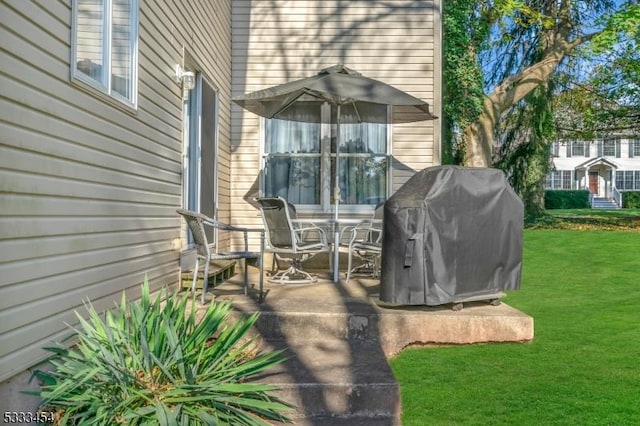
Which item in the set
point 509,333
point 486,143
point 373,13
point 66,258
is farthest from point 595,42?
point 66,258

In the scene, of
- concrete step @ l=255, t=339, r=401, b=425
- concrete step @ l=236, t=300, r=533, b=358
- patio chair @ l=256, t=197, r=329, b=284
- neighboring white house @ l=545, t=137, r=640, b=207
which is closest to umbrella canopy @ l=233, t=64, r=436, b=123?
patio chair @ l=256, t=197, r=329, b=284

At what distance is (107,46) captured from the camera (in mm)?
3518

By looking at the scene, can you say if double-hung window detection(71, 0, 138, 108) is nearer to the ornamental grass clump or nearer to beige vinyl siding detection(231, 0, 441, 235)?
the ornamental grass clump

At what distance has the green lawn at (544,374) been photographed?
302cm

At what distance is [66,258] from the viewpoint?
2941 mm

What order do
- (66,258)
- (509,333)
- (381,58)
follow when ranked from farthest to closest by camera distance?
1. (381,58)
2. (509,333)
3. (66,258)

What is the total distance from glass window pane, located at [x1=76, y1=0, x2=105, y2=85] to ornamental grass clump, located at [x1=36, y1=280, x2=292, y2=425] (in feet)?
4.67

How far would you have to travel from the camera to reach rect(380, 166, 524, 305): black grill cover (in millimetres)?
4152

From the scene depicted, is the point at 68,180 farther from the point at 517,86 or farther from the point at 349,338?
the point at 517,86

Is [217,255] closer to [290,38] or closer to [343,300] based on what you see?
[343,300]

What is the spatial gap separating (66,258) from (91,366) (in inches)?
24.1

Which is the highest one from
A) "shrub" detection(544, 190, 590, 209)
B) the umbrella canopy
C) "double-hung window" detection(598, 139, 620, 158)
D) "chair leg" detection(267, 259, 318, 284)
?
Answer: "double-hung window" detection(598, 139, 620, 158)

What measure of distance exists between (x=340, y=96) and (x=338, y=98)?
865mm

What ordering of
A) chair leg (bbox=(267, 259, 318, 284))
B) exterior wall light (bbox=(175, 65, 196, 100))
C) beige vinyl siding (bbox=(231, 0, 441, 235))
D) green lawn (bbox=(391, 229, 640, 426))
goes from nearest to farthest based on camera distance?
green lawn (bbox=(391, 229, 640, 426)) → exterior wall light (bbox=(175, 65, 196, 100)) → chair leg (bbox=(267, 259, 318, 284)) → beige vinyl siding (bbox=(231, 0, 441, 235))
